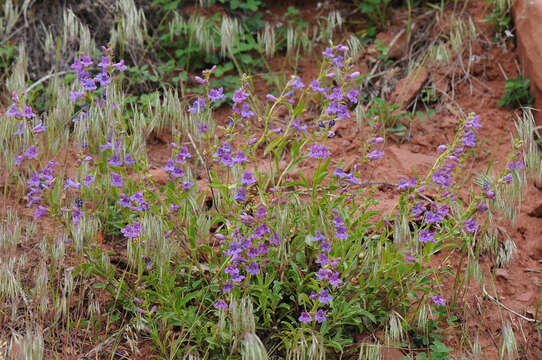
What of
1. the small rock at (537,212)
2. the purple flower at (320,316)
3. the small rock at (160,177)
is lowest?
the small rock at (537,212)

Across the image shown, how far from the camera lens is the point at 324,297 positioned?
2768mm

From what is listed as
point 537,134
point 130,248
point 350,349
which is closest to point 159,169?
point 130,248

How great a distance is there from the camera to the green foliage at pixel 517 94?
4426 mm

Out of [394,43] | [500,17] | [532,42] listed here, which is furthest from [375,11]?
[532,42]

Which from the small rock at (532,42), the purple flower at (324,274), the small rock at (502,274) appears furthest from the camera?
the small rock at (532,42)

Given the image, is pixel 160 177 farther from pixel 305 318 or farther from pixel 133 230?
pixel 305 318

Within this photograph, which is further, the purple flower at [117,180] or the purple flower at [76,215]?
the purple flower at [117,180]

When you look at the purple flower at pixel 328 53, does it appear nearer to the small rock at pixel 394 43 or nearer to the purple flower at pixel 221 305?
the purple flower at pixel 221 305

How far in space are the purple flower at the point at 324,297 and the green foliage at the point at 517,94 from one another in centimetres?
247

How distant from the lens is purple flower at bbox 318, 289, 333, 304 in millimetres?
2746

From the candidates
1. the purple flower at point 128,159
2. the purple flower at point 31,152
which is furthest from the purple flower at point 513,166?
the purple flower at point 31,152

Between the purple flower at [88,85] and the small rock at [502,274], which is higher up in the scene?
the purple flower at [88,85]

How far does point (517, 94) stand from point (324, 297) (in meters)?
2.58

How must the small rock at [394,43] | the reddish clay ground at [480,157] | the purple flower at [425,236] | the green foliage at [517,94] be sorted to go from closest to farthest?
the purple flower at [425,236] → the reddish clay ground at [480,157] → the green foliage at [517,94] → the small rock at [394,43]
